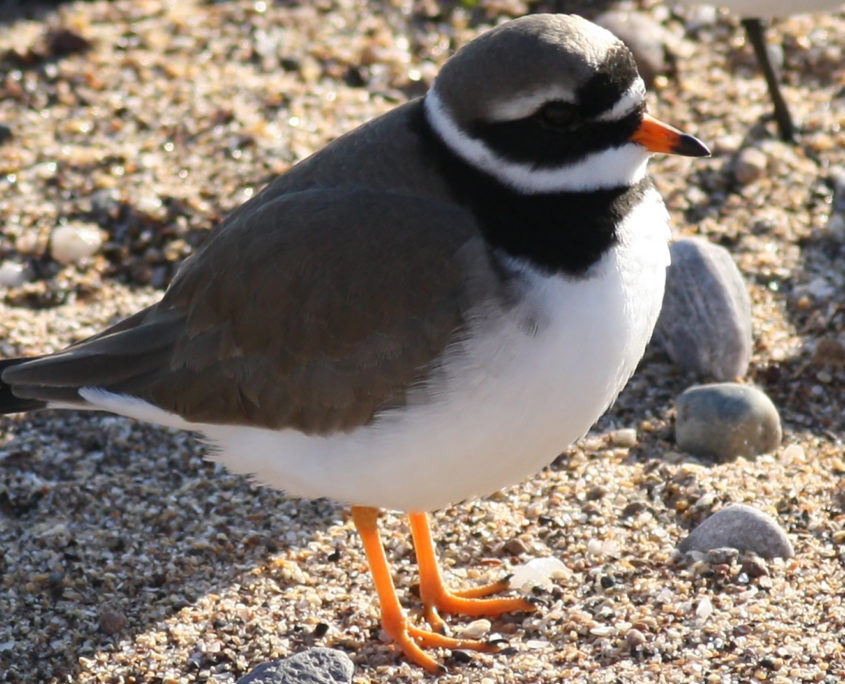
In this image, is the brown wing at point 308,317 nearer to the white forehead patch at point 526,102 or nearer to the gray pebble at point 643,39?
the white forehead patch at point 526,102

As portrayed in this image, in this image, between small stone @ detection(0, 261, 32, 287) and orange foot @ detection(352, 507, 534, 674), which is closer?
orange foot @ detection(352, 507, 534, 674)

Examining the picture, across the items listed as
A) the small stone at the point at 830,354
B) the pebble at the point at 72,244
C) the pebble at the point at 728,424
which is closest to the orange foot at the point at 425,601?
the pebble at the point at 728,424

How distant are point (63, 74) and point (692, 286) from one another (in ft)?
14.3

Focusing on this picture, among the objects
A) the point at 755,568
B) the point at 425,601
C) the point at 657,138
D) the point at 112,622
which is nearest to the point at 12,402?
the point at 112,622

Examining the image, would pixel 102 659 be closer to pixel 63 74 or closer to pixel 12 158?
pixel 12 158

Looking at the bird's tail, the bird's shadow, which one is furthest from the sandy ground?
the bird's tail

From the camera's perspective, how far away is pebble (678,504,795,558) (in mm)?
5336

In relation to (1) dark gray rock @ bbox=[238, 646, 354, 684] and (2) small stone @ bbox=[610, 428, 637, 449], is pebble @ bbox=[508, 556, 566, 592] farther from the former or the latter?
(1) dark gray rock @ bbox=[238, 646, 354, 684]

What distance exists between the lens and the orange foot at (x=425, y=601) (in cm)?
517

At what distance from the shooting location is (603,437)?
20.4ft

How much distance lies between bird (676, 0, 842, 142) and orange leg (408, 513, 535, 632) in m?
3.85

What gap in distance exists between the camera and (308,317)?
4820 millimetres

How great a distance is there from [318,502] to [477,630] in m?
1.04

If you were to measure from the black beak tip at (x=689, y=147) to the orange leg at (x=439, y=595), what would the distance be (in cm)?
174
